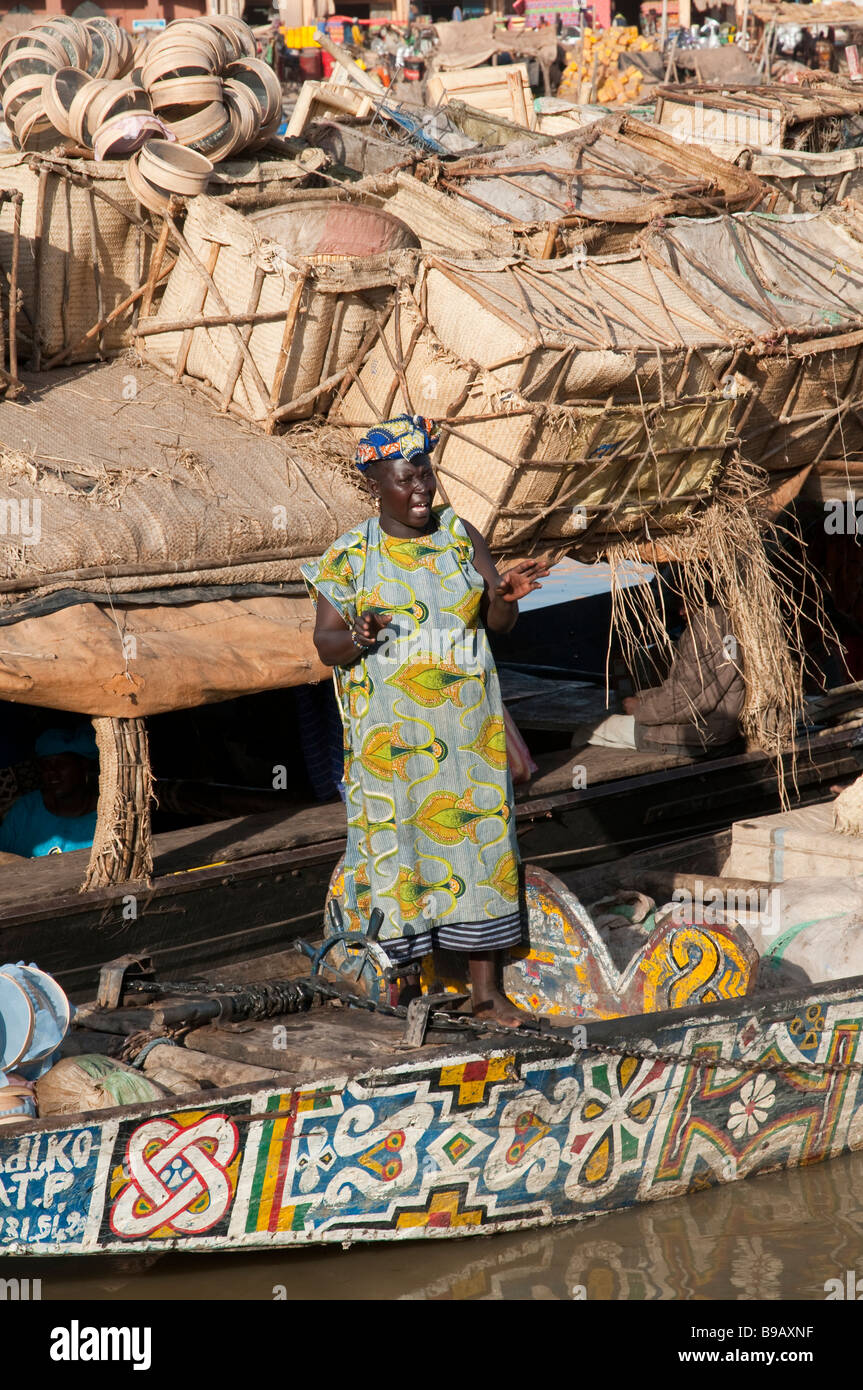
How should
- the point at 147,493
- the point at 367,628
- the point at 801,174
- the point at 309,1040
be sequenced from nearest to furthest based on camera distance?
the point at 367,628 → the point at 309,1040 → the point at 147,493 → the point at 801,174

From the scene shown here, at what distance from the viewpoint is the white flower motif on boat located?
4250 mm

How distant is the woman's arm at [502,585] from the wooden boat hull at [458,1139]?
1.10 metres

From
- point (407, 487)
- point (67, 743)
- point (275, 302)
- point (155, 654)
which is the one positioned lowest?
point (67, 743)

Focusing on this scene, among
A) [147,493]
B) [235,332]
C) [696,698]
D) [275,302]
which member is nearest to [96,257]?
[235,332]

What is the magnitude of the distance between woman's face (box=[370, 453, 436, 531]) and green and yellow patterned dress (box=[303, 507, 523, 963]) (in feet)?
0.26

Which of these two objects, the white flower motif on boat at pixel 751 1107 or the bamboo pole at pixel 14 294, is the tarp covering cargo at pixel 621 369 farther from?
the white flower motif on boat at pixel 751 1107

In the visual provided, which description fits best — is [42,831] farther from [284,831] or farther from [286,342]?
[286,342]

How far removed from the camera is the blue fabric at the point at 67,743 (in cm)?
539

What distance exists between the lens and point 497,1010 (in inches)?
163

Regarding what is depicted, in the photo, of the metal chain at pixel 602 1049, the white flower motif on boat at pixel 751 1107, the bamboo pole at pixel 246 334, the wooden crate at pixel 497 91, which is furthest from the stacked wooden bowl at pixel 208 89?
the white flower motif on boat at pixel 751 1107

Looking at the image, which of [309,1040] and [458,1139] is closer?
[458,1139]

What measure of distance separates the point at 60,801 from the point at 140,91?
276 cm

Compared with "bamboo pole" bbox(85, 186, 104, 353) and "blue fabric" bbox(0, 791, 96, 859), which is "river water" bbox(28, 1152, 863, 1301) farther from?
"bamboo pole" bbox(85, 186, 104, 353)

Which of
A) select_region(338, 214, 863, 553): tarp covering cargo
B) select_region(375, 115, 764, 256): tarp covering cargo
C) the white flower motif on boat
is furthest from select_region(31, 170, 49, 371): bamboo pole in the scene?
the white flower motif on boat
